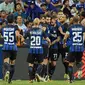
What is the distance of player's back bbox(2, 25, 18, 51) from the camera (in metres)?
14.6

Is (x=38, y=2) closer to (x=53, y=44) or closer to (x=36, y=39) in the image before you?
(x=53, y=44)

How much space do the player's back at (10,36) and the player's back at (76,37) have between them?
1.85m

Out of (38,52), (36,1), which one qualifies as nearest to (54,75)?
(38,52)

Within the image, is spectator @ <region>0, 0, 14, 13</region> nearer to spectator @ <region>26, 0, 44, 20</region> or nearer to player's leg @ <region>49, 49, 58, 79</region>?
spectator @ <region>26, 0, 44, 20</region>

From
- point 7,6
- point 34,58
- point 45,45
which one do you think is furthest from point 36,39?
point 7,6

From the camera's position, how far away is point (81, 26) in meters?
14.9

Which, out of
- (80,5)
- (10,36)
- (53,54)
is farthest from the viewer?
(80,5)

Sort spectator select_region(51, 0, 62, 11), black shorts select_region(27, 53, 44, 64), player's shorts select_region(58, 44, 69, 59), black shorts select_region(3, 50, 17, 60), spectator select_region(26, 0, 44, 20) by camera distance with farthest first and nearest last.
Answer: spectator select_region(51, 0, 62, 11)
spectator select_region(26, 0, 44, 20)
player's shorts select_region(58, 44, 69, 59)
black shorts select_region(27, 53, 44, 64)
black shorts select_region(3, 50, 17, 60)

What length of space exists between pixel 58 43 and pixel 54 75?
147 centimetres

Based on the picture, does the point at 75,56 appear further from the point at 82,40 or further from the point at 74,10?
the point at 74,10

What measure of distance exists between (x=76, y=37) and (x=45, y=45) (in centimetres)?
169

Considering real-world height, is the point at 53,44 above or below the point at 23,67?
above

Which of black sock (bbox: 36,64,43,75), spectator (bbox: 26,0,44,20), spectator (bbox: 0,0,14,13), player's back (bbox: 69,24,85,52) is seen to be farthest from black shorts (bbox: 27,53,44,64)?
spectator (bbox: 0,0,14,13)

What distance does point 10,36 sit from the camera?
1466cm
